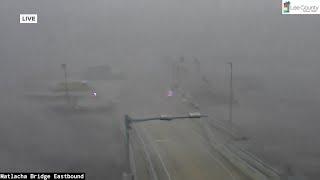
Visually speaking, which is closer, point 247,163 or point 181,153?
point 247,163

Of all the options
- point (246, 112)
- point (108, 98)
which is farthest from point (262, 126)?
point (108, 98)

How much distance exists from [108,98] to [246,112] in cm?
3373

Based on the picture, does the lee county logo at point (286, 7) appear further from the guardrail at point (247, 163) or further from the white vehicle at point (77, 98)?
the white vehicle at point (77, 98)

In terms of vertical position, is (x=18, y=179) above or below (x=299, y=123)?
above

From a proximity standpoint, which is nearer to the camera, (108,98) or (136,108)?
(136,108)

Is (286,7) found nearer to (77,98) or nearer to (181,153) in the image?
(181,153)

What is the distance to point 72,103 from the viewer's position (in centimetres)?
11081

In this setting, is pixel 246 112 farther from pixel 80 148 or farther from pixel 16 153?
pixel 16 153
